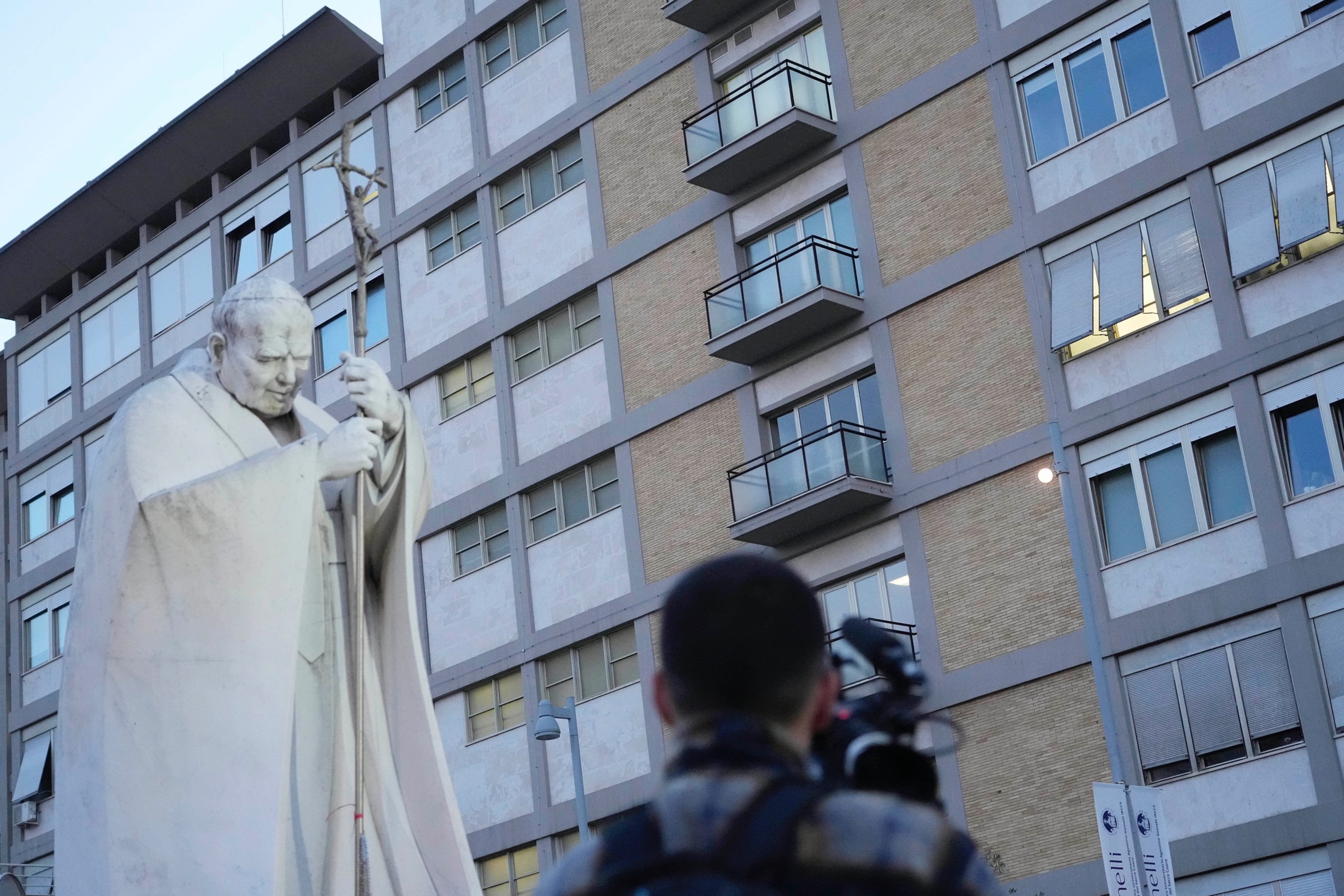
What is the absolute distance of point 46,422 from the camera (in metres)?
52.7

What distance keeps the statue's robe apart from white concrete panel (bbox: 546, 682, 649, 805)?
25948 mm

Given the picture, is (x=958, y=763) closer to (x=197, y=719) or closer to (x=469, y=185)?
(x=469, y=185)

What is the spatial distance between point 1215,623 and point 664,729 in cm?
1035

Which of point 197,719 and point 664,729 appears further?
point 664,729

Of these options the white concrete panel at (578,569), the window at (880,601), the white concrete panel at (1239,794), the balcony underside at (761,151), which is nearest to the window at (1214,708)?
the white concrete panel at (1239,794)

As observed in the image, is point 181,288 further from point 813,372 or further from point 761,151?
point 813,372

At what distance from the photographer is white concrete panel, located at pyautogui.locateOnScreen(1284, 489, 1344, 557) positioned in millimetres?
25781

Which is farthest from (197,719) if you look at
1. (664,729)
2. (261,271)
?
(261,271)

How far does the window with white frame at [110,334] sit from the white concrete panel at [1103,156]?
28456 mm

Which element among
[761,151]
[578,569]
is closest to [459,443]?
[578,569]

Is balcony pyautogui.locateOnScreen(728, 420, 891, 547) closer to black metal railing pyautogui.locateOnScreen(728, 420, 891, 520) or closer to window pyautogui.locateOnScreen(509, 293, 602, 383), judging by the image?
black metal railing pyautogui.locateOnScreen(728, 420, 891, 520)

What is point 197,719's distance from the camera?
722 centimetres

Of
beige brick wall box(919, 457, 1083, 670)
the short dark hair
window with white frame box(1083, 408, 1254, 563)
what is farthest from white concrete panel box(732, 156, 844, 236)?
the short dark hair

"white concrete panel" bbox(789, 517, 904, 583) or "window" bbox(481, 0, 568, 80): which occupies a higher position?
"window" bbox(481, 0, 568, 80)
